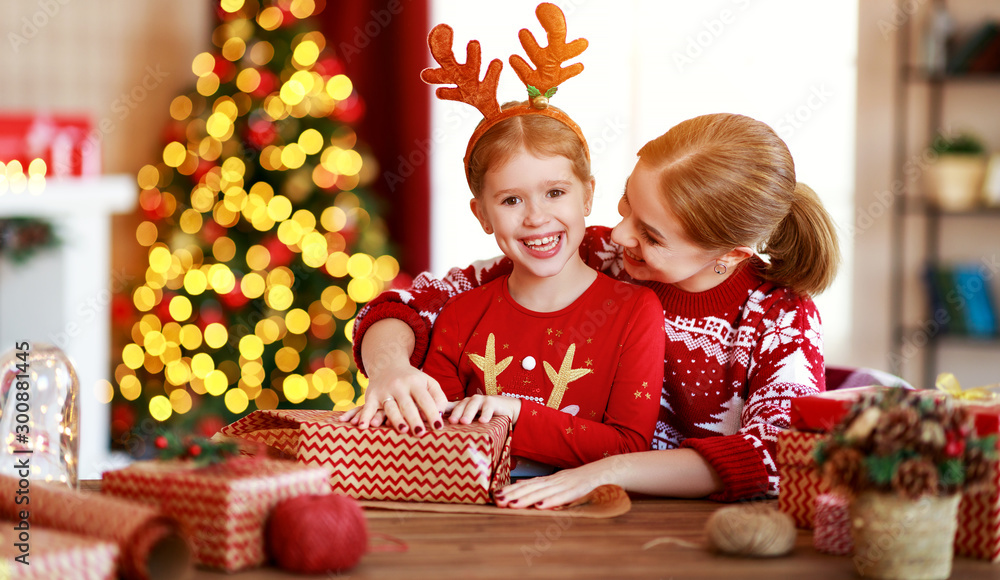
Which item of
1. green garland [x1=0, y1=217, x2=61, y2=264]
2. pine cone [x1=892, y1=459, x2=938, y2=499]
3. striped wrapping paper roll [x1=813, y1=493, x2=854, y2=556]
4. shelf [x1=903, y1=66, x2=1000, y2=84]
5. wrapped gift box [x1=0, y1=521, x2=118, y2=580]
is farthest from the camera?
shelf [x1=903, y1=66, x2=1000, y2=84]

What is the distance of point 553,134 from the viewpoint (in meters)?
1.43

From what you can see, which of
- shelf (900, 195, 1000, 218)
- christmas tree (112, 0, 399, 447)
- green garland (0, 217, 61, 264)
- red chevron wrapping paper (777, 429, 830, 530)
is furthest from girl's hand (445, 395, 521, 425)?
shelf (900, 195, 1000, 218)

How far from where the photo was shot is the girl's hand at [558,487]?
1.13m

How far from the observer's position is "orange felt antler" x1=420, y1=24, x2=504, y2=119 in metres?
1.41

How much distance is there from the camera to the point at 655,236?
4.63 ft

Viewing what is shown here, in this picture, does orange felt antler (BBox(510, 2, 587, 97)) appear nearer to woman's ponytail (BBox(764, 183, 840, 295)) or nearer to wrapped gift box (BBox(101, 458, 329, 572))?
woman's ponytail (BBox(764, 183, 840, 295))

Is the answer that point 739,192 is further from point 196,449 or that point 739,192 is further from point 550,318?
point 196,449

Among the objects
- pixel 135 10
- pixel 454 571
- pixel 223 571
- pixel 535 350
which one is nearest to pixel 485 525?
pixel 454 571

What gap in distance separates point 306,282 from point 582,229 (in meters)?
2.36

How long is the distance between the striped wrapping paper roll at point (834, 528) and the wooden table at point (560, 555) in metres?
0.01

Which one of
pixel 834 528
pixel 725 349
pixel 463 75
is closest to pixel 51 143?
pixel 463 75

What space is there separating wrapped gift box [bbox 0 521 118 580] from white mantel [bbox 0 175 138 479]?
2700 millimetres

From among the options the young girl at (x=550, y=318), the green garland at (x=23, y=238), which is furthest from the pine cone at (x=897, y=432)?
the green garland at (x=23, y=238)

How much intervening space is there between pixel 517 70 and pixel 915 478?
2.80ft
